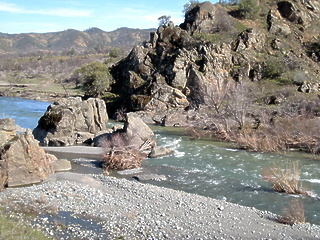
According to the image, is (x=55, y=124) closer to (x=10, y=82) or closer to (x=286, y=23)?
(x=286, y=23)

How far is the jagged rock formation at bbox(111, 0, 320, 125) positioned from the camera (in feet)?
161

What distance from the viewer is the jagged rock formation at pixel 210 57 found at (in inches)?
→ 1937

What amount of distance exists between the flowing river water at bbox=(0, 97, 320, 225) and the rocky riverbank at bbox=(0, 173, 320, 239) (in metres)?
1.47

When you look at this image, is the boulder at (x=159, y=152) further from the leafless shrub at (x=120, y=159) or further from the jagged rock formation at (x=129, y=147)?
the leafless shrub at (x=120, y=159)

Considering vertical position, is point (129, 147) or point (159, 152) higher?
point (129, 147)

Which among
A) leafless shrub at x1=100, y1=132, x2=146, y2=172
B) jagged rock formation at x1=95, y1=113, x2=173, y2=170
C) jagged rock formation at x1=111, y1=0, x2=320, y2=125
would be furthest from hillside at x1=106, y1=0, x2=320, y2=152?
leafless shrub at x1=100, y1=132, x2=146, y2=172

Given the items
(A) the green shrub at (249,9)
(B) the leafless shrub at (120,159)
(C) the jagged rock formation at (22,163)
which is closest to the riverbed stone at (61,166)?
(C) the jagged rock formation at (22,163)

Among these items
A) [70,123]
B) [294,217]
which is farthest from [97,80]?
[294,217]

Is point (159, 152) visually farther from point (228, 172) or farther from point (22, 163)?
point (22, 163)

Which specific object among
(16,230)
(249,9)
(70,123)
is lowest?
(70,123)

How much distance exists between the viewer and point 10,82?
97875 millimetres

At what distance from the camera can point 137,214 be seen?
1387 cm

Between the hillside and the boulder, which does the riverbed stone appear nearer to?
the boulder

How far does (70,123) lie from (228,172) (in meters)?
16.5
